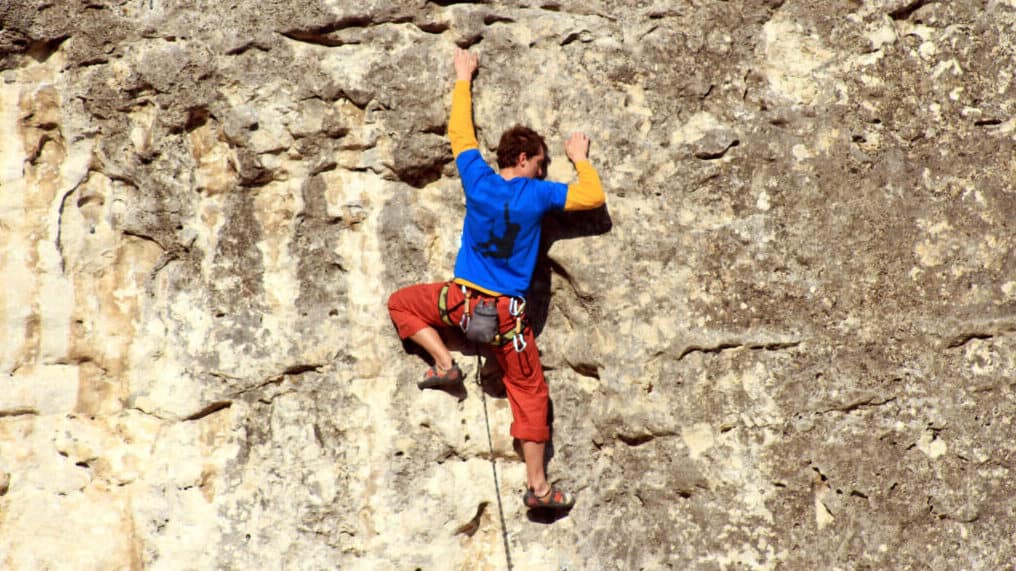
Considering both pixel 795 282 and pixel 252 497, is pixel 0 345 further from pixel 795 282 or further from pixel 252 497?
pixel 795 282

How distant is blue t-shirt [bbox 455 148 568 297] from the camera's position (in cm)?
496

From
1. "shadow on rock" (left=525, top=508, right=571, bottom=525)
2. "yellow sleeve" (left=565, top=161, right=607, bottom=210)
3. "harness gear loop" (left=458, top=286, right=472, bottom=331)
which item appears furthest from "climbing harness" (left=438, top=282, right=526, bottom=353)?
"shadow on rock" (left=525, top=508, right=571, bottom=525)

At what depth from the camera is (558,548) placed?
5285mm

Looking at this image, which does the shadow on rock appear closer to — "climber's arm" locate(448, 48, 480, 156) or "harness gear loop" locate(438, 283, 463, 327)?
"harness gear loop" locate(438, 283, 463, 327)

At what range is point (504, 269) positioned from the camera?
16.6ft

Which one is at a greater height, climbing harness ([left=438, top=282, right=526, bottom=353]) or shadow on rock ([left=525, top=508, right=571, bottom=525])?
climbing harness ([left=438, top=282, right=526, bottom=353])

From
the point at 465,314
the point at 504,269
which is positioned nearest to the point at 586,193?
the point at 504,269

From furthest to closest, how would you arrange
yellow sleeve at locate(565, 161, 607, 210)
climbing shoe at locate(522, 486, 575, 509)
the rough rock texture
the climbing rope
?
the climbing rope, climbing shoe at locate(522, 486, 575, 509), the rough rock texture, yellow sleeve at locate(565, 161, 607, 210)

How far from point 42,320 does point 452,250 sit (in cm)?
209

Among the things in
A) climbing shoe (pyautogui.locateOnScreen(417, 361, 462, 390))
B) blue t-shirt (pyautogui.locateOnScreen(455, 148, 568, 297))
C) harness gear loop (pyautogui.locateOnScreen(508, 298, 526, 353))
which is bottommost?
climbing shoe (pyautogui.locateOnScreen(417, 361, 462, 390))

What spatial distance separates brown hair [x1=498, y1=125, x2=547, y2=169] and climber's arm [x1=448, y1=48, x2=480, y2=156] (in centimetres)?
17

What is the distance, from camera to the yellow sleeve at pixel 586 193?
Answer: 4.96 metres

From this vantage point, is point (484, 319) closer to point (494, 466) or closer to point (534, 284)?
point (534, 284)

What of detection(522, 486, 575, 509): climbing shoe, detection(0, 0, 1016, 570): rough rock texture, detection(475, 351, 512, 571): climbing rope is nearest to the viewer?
detection(0, 0, 1016, 570): rough rock texture
